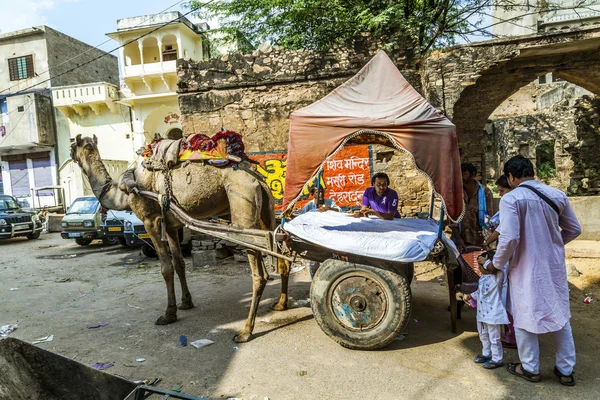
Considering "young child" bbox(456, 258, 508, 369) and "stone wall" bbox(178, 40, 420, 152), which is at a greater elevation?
"stone wall" bbox(178, 40, 420, 152)

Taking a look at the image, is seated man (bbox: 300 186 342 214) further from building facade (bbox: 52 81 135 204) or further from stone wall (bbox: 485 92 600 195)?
building facade (bbox: 52 81 135 204)

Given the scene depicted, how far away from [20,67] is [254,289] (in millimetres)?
24262

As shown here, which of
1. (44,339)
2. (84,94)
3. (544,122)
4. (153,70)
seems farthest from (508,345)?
(84,94)

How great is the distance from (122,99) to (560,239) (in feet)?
68.3

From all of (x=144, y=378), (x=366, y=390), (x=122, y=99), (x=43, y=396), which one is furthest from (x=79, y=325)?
(x=122, y=99)

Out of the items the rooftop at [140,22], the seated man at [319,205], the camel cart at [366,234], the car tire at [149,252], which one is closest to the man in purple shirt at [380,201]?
the seated man at [319,205]

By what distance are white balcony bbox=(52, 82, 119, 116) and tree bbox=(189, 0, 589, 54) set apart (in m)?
9.80

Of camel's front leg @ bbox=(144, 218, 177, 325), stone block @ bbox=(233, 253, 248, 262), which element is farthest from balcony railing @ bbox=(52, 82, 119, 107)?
camel's front leg @ bbox=(144, 218, 177, 325)

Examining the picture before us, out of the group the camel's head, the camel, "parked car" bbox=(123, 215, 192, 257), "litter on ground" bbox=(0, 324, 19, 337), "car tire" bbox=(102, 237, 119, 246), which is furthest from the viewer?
"car tire" bbox=(102, 237, 119, 246)

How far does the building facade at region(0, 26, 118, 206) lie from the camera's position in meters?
20.8

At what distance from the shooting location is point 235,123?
7.79 m

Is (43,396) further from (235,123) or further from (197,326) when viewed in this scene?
(235,123)

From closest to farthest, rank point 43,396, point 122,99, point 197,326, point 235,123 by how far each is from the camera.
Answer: point 43,396 → point 197,326 → point 235,123 → point 122,99

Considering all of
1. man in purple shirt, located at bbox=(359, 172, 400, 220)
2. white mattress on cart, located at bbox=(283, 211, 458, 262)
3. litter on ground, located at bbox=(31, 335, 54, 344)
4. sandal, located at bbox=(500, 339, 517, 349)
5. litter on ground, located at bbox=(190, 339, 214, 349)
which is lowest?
sandal, located at bbox=(500, 339, 517, 349)
